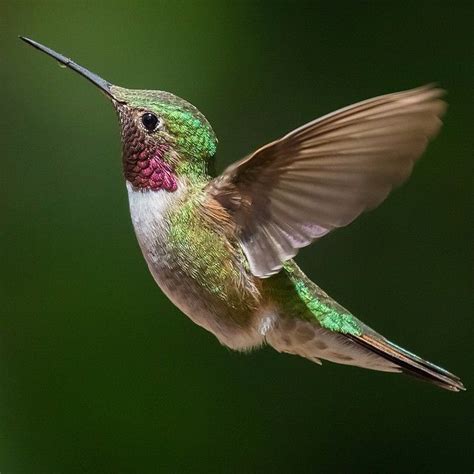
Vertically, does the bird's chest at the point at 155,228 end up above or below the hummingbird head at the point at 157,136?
below

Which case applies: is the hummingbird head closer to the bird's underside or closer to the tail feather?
the bird's underside

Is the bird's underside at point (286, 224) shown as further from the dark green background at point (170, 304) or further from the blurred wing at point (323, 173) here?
the dark green background at point (170, 304)

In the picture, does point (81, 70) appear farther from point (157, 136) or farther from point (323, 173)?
point (323, 173)

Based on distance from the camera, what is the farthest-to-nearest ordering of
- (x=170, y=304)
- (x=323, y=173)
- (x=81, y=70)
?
1. (x=170, y=304)
2. (x=81, y=70)
3. (x=323, y=173)

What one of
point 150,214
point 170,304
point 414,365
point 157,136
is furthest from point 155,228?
point 170,304

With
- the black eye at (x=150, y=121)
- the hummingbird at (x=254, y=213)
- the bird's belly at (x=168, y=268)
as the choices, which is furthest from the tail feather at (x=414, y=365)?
the black eye at (x=150, y=121)

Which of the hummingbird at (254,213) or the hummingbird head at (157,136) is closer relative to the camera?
the hummingbird at (254,213)

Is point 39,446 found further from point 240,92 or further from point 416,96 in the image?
point 416,96

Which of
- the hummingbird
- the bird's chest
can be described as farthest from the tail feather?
the bird's chest
